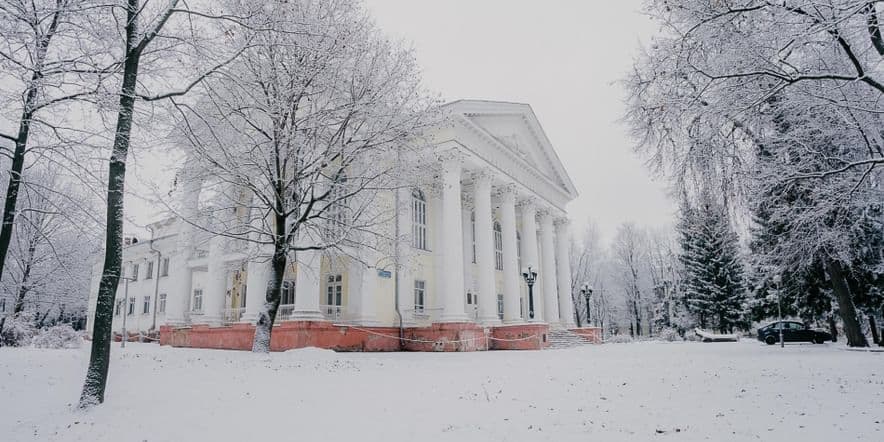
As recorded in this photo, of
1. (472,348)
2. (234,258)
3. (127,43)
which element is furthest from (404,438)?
(234,258)

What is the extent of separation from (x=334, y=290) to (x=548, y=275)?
46.9ft

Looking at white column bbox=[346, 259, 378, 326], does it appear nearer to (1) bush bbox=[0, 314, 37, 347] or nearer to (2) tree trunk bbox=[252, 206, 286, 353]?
(2) tree trunk bbox=[252, 206, 286, 353]

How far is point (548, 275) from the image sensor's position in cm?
2997

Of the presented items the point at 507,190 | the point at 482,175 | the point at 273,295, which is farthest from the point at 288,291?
the point at 507,190

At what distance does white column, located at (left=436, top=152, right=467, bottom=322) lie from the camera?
775 inches

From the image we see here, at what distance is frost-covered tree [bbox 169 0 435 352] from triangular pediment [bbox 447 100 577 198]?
22.3ft

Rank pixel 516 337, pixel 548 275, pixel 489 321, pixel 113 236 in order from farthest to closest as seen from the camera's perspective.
Answer: pixel 548 275
pixel 516 337
pixel 489 321
pixel 113 236

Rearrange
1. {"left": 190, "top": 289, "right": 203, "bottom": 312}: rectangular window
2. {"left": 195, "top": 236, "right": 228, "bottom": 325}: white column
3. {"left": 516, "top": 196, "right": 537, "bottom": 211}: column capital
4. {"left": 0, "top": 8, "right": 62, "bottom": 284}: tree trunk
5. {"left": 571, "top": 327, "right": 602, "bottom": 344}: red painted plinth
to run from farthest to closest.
Answer: {"left": 190, "top": 289, "right": 203, "bottom": 312}: rectangular window
{"left": 571, "top": 327, "right": 602, "bottom": 344}: red painted plinth
{"left": 516, "top": 196, "right": 537, "bottom": 211}: column capital
{"left": 195, "top": 236, "right": 228, "bottom": 325}: white column
{"left": 0, "top": 8, "right": 62, "bottom": 284}: tree trunk

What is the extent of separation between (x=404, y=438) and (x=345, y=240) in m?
9.07

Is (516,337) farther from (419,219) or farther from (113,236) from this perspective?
(113,236)

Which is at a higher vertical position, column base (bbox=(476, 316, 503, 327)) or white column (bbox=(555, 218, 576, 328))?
white column (bbox=(555, 218, 576, 328))

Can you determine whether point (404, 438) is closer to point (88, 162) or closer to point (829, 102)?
point (88, 162)

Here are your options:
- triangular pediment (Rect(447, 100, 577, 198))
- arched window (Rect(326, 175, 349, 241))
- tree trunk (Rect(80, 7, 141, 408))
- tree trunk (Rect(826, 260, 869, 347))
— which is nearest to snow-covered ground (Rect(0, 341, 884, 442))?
tree trunk (Rect(80, 7, 141, 408))

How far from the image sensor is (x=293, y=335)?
639 inches
